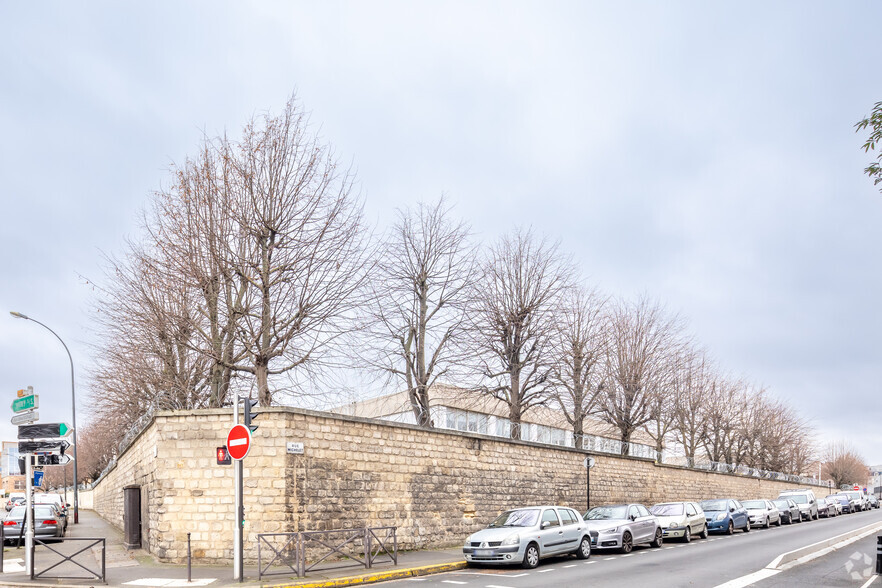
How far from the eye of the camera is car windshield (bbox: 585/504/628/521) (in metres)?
21.6

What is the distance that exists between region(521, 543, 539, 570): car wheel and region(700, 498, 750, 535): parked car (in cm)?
1478

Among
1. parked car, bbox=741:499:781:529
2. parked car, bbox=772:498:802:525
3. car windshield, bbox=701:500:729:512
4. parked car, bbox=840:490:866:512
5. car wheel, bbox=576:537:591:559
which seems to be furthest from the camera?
parked car, bbox=840:490:866:512

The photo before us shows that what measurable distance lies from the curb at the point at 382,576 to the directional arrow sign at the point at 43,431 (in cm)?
629

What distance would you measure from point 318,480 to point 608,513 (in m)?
9.70

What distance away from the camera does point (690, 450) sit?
54562mm

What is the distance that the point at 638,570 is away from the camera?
1579 centimetres

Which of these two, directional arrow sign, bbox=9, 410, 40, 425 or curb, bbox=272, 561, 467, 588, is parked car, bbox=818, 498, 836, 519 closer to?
curb, bbox=272, 561, 467, 588

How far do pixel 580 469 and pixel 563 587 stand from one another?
1724 centimetres

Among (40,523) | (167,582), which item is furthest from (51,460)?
(40,523)

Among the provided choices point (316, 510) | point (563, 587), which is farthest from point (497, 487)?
point (563, 587)

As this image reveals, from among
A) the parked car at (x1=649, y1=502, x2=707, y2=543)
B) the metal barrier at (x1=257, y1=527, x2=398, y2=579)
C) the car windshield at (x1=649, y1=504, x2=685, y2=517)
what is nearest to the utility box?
the metal barrier at (x1=257, y1=527, x2=398, y2=579)

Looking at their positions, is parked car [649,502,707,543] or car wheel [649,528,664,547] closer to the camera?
car wheel [649,528,664,547]

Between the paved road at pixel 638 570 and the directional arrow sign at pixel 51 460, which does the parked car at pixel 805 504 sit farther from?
the directional arrow sign at pixel 51 460

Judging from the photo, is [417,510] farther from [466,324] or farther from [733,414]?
[733,414]
